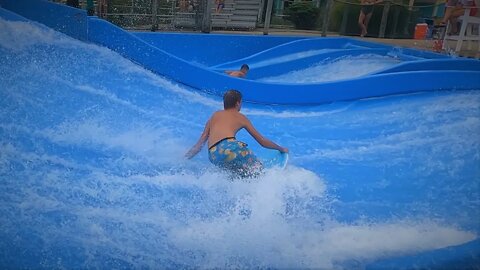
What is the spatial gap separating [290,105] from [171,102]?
6.18 ft

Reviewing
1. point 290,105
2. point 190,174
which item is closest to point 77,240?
point 190,174

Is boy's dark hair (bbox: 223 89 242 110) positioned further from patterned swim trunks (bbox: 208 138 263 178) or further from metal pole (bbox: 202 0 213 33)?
metal pole (bbox: 202 0 213 33)

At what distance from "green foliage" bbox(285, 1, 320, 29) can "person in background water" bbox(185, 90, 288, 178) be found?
374 inches

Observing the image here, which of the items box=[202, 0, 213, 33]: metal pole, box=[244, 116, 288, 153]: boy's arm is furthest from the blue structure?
box=[202, 0, 213, 33]: metal pole

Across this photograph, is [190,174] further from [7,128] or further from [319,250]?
[7,128]

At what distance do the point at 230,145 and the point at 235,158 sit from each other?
0.43ft

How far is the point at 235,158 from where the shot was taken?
3.59 metres

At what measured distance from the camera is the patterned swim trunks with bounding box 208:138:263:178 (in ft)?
11.8

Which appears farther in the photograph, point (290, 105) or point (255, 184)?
point (290, 105)

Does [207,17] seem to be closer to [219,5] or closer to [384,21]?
[219,5]

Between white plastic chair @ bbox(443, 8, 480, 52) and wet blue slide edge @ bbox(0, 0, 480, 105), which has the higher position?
white plastic chair @ bbox(443, 8, 480, 52)

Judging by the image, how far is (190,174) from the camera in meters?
4.01

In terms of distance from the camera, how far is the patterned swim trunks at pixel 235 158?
3.60 meters

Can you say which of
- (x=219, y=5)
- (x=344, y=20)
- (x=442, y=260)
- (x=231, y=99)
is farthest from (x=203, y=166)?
(x=344, y=20)
